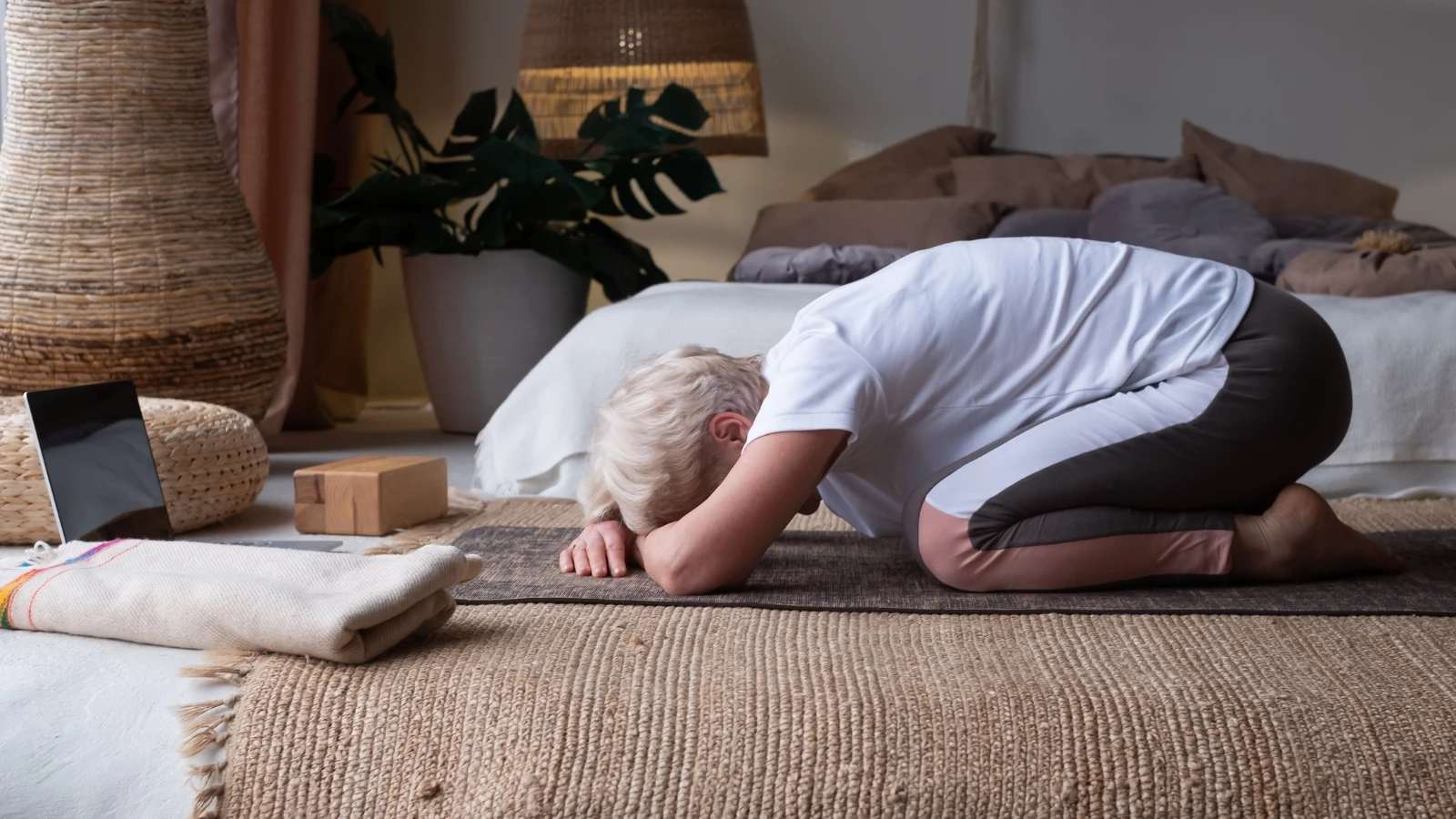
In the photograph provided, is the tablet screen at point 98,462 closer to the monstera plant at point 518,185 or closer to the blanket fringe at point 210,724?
the blanket fringe at point 210,724

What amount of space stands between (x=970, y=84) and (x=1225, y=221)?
1.22 metres

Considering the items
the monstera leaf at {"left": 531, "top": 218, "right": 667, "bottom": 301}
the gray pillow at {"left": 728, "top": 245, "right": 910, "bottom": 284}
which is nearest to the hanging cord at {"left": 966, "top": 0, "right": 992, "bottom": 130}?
the monstera leaf at {"left": 531, "top": 218, "right": 667, "bottom": 301}

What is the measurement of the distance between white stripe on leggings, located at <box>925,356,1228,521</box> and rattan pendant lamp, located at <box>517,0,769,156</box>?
89.5 inches

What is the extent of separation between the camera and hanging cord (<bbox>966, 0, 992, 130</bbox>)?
3.62 metres

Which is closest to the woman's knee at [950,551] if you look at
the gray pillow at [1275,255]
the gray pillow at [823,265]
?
the gray pillow at [823,265]

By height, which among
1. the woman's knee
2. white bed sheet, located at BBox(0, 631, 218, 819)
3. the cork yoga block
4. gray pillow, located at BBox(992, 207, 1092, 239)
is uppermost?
gray pillow, located at BBox(992, 207, 1092, 239)

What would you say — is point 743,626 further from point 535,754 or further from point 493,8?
point 493,8

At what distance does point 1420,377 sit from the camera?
1.88m

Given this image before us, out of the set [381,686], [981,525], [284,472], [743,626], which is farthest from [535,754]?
[284,472]

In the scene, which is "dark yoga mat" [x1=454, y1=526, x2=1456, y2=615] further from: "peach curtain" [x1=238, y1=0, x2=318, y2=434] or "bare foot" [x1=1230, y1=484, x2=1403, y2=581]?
"peach curtain" [x1=238, y1=0, x2=318, y2=434]

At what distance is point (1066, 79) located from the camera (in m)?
3.69

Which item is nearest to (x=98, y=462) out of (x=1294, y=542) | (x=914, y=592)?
(x=914, y=592)

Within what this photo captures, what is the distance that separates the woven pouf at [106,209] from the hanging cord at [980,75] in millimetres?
2154

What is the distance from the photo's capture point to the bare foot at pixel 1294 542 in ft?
4.18
